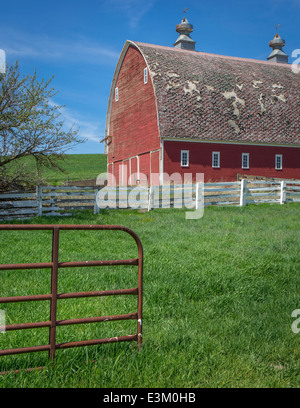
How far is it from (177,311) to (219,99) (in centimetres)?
2367

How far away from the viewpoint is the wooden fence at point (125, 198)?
574 inches

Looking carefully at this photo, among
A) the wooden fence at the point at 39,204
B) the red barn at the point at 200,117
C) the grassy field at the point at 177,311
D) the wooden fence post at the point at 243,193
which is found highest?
the red barn at the point at 200,117

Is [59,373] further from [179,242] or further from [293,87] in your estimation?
[293,87]

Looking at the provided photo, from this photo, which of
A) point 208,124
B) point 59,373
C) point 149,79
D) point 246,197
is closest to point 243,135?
point 208,124

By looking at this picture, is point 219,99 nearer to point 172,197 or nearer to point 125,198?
point 172,197

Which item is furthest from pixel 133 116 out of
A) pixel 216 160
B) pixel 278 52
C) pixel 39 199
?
pixel 278 52

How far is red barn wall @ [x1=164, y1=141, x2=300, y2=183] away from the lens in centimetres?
2506

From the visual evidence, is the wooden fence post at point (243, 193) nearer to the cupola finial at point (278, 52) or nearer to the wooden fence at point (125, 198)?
the wooden fence at point (125, 198)

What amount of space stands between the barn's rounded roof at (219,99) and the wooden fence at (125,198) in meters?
7.17

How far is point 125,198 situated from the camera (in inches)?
659

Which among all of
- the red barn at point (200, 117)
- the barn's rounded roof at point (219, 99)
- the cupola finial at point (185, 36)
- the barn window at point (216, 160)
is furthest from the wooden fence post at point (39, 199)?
the cupola finial at point (185, 36)

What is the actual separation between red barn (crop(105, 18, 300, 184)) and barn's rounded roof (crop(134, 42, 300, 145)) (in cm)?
6

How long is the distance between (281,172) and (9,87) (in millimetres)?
20370
